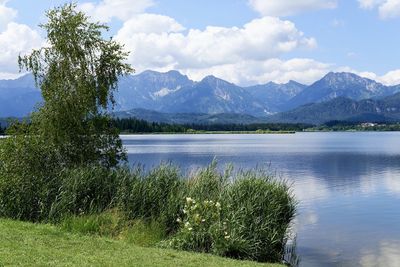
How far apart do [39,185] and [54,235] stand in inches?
263

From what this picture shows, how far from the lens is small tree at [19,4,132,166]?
29.4 meters

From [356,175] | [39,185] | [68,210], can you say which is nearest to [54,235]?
[68,210]

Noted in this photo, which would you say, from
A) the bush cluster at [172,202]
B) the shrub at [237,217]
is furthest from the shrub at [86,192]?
the shrub at [237,217]

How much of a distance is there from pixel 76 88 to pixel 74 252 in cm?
1487

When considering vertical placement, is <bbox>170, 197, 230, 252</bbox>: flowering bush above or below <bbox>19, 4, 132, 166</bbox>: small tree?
below

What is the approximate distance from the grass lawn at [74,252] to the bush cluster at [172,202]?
8.45 feet

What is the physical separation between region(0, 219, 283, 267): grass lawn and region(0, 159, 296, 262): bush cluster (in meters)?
2.58

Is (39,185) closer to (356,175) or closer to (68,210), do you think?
(68,210)

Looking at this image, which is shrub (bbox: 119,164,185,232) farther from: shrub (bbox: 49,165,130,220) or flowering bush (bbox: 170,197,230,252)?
flowering bush (bbox: 170,197,230,252)

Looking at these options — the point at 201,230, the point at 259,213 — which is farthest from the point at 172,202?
the point at 259,213

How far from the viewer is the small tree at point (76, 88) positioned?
1156 inches

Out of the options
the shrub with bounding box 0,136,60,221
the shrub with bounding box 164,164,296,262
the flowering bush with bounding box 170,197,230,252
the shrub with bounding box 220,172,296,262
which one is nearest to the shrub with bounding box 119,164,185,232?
the shrub with bounding box 164,164,296,262

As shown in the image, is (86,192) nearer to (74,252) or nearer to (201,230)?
(201,230)

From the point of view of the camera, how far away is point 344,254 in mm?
26781
